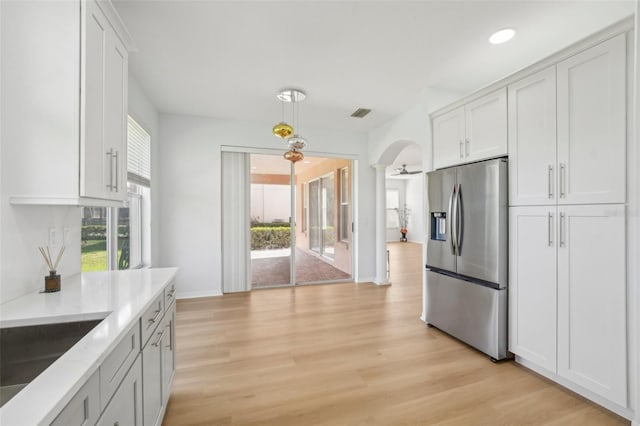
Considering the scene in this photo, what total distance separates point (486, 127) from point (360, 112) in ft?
6.67

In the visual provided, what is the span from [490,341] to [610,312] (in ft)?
3.14

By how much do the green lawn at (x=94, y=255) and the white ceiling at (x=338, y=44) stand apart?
184 cm

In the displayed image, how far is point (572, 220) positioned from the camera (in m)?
2.12

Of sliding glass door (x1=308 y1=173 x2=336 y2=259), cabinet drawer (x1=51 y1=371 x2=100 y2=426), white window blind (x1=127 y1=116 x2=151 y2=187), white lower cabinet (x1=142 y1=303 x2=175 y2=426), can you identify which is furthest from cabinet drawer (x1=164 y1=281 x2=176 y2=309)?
sliding glass door (x1=308 y1=173 x2=336 y2=259)

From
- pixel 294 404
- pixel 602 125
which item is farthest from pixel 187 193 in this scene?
pixel 602 125

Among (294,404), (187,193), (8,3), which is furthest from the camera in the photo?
(187,193)

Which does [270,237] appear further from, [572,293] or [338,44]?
[572,293]

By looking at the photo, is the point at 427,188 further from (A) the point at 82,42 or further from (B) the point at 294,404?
(A) the point at 82,42

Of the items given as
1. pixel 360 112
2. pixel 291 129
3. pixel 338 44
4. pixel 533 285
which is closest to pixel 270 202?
pixel 291 129

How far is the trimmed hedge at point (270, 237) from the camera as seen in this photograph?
5238 mm

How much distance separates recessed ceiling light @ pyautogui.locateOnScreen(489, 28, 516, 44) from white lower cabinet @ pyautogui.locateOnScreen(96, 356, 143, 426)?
348 cm

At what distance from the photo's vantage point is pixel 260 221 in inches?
207

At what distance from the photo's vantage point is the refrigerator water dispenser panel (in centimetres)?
321

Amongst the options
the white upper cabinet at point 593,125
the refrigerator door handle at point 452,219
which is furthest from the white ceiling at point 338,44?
the refrigerator door handle at point 452,219
